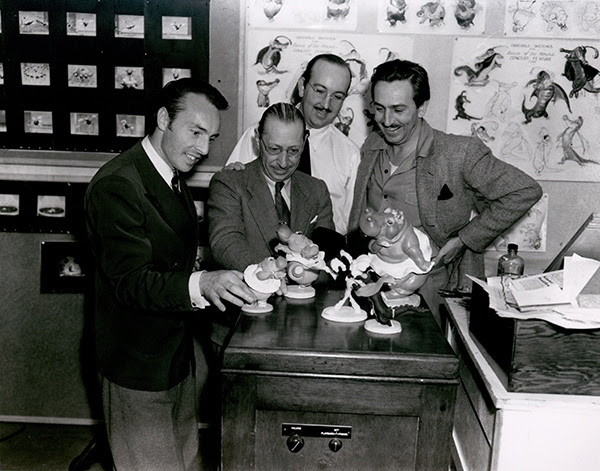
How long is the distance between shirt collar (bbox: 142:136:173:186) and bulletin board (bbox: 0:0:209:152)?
4.16ft

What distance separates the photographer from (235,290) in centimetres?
154

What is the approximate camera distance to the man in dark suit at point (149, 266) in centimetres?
167

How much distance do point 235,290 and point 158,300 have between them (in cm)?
22

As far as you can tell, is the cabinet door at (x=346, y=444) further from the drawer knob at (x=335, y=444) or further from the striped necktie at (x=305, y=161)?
the striped necktie at (x=305, y=161)

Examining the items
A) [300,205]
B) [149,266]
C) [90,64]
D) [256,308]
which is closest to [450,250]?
[300,205]

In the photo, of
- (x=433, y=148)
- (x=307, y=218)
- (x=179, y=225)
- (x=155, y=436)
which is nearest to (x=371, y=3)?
(x=433, y=148)

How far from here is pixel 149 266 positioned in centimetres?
165

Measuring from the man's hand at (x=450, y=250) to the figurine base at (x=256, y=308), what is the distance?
0.91m

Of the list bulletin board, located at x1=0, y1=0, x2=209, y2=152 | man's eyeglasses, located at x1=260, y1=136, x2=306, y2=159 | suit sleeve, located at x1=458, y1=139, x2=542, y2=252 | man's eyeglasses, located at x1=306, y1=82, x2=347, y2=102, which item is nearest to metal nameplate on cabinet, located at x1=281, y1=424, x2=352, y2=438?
man's eyeglasses, located at x1=260, y1=136, x2=306, y2=159

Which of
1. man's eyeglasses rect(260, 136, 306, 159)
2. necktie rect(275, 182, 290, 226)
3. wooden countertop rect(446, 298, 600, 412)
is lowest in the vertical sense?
wooden countertop rect(446, 298, 600, 412)

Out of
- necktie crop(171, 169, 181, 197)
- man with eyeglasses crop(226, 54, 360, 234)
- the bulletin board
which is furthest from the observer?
the bulletin board

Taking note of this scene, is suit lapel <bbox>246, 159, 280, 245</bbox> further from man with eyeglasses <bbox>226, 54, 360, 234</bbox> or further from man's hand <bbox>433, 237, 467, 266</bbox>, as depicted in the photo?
man's hand <bbox>433, 237, 467, 266</bbox>

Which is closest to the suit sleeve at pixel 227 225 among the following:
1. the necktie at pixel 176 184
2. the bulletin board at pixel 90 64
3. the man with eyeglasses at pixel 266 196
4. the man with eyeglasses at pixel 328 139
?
the man with eyeglasses at pixel 266 196

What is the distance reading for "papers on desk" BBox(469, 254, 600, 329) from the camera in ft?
4.66
